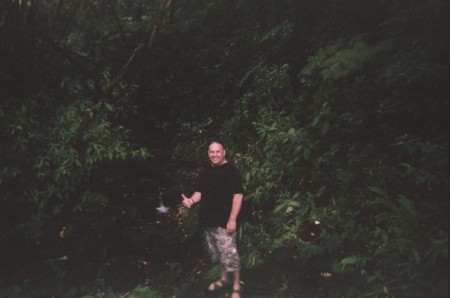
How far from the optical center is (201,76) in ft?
39.5

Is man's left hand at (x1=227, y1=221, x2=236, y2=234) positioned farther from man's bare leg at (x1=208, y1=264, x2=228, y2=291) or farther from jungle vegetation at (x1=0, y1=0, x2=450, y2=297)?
jungle vegetation at (x1=0, y1=0, x2=450, y2=297)

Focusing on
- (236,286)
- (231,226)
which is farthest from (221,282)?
(231,226)

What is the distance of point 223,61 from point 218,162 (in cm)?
573

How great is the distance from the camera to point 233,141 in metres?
10.2

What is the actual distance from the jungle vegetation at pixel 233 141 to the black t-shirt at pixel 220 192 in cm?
125

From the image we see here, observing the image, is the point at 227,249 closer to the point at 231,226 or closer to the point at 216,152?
the point at 231,226

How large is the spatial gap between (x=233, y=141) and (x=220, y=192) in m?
3.70

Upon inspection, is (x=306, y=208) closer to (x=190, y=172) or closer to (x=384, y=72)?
(x=384, y=72)

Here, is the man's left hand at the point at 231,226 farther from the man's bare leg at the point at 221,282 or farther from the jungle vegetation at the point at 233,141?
the jungle vegetation at the point at 233,141

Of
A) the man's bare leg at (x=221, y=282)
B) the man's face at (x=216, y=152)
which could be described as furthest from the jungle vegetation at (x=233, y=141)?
the man's face at (x=216, y=152)

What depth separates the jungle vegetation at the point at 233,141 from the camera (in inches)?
264

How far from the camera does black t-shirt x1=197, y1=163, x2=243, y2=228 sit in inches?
258

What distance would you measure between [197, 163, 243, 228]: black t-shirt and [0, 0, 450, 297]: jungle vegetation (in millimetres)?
1246

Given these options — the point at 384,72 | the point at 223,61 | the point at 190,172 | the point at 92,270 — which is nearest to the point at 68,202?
the point at 92,270
